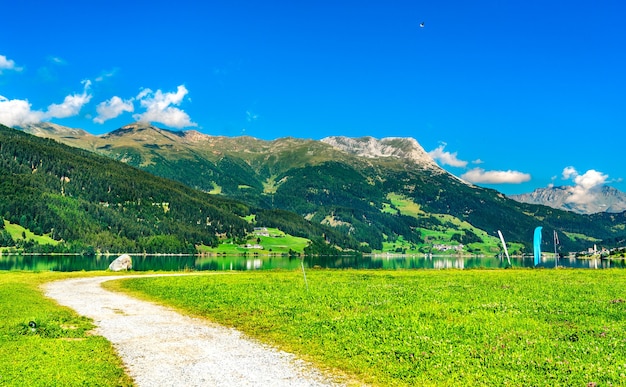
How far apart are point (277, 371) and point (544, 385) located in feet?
28.1

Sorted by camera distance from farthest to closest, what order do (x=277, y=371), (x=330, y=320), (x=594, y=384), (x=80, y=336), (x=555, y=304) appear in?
(x=555, y=304), (x=330, y=320), (x=80, y=336), (x=277, y=371), (x=594, y=384)

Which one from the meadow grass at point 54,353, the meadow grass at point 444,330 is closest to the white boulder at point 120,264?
the meadow grass at point 444,330

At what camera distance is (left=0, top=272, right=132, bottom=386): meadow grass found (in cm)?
1500

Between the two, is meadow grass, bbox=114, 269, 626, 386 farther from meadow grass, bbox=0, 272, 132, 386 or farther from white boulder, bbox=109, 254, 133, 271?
white boulder, bbox=109, 254, 133, 271

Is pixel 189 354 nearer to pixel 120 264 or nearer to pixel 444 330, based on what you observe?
pixel 444 330

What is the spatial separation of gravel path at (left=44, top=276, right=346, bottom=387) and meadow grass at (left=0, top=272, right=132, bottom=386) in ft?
2.49

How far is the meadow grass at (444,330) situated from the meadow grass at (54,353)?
712cm

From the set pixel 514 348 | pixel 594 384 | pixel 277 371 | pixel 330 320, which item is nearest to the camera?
pixel 594 384

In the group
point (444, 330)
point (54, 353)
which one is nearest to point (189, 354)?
point (54, 353)

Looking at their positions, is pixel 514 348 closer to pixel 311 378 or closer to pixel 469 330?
pixel 469 330

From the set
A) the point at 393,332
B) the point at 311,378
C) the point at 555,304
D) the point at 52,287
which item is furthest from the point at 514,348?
the point at 52,287

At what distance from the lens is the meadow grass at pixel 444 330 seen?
15469 mm

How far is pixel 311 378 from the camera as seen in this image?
15.5m

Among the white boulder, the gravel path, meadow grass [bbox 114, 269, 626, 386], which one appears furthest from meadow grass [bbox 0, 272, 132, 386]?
the white boulder
